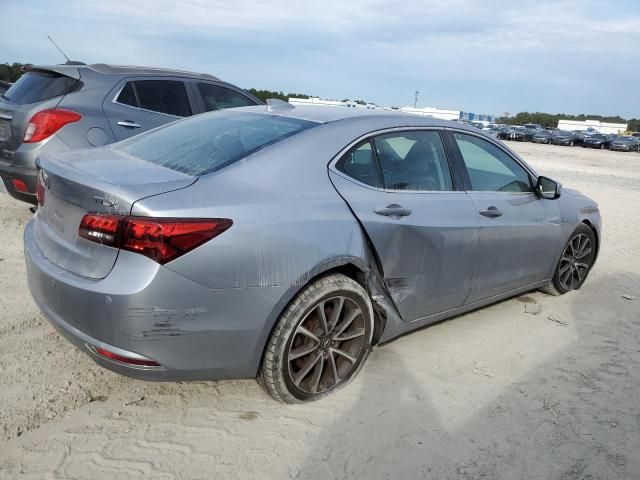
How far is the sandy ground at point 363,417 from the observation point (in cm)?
251

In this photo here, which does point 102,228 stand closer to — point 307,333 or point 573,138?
point 307,333

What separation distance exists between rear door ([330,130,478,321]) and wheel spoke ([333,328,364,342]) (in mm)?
312

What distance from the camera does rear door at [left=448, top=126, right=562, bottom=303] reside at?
378 cm

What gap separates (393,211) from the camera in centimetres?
312

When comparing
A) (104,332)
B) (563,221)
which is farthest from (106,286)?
(563,221)

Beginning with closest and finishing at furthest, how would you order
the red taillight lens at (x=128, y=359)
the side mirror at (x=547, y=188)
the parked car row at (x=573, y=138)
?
the red taillight lens at (x=128, y=359) → the side mirror at (x=547, y=188) → the parked car row at (x=573, y=138)

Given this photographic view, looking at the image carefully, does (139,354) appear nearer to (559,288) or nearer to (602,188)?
(559,288)

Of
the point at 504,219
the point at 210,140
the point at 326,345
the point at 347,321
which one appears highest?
the point at 210,140

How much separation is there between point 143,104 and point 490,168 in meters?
3.91

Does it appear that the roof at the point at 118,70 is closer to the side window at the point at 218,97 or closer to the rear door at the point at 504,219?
the side window at the point at 218,97

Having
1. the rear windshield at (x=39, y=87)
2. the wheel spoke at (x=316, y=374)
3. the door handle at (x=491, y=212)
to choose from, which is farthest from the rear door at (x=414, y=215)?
the rear windshield at (x=39, y=87)

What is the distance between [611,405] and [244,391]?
2.18 metres

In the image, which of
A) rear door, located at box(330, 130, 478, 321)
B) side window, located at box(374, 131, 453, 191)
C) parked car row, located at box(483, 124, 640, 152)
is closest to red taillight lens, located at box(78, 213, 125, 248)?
rear door, located at box(330, 130, 478, 321)

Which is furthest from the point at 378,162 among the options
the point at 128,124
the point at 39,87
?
the point at 39,87
